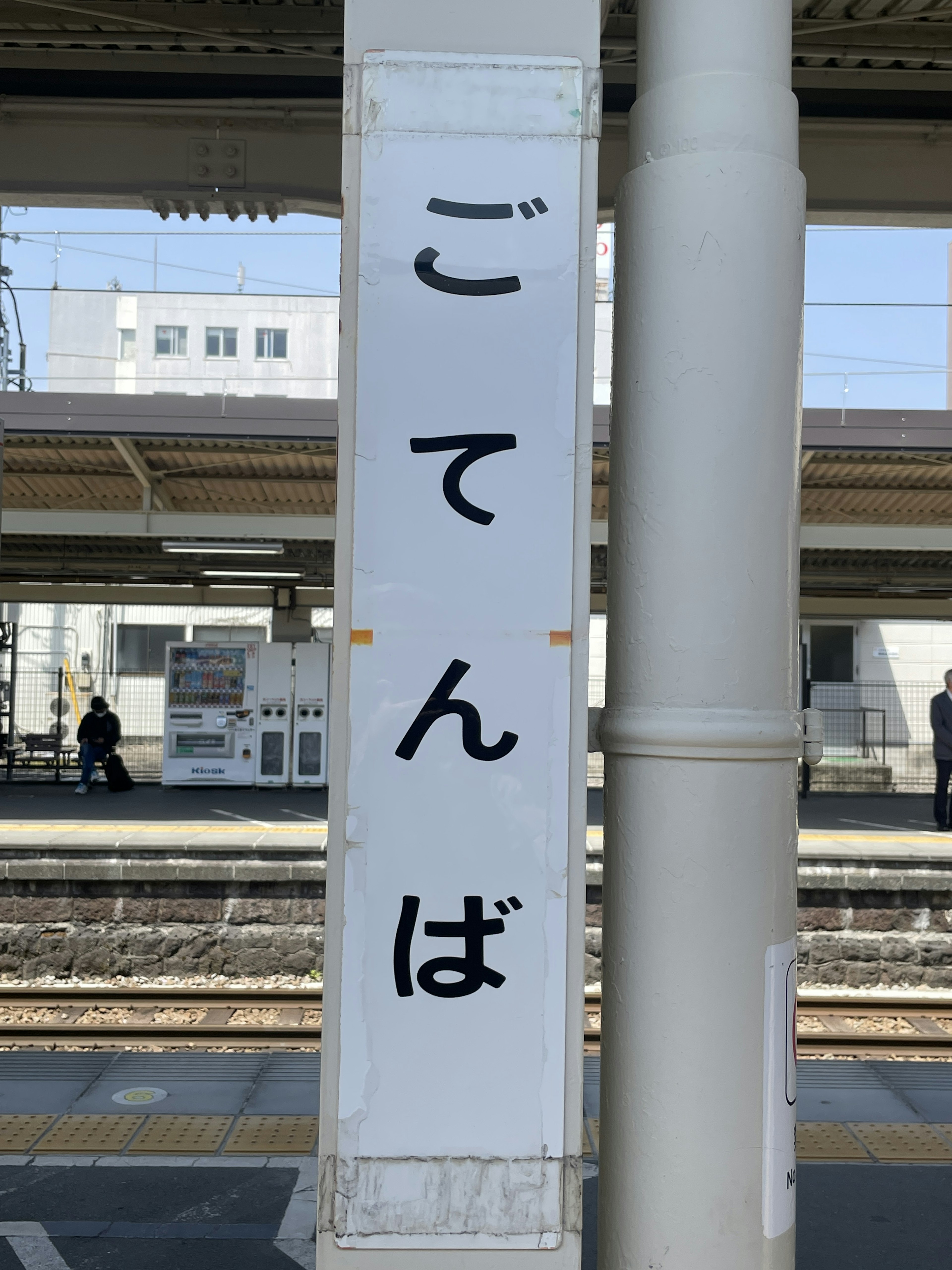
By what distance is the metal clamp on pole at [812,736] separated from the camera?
2.12 meters

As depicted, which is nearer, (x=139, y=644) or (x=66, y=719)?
(x=66, y=719)

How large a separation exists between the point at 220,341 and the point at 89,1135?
4288 cm

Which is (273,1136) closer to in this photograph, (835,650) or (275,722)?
(275,722)

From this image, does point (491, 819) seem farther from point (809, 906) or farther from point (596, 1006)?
point (809, 906)

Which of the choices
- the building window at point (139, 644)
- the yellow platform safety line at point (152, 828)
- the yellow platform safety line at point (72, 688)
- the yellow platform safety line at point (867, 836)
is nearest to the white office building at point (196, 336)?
the building window at point (139, 644)

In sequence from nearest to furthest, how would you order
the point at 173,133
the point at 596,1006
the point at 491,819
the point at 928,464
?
the point at 491,819 → the point at 173,133 → the point at 596,1006 → the point at 928,464

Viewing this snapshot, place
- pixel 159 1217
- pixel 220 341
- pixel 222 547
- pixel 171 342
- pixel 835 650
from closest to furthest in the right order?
Answer: pixel 159 1217 < pixel 222 547 < pixel 835 650 < pixel 171 342 < pixel 220 341

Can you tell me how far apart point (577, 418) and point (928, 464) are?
10.7 meters

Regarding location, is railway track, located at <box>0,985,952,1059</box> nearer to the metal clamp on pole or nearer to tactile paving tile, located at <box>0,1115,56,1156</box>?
tactile paving tile, located at <box>0,1115,56,1156</box>

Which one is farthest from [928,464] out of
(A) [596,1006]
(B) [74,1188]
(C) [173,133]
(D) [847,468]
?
(B) [74,1188]

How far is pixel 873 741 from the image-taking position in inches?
720

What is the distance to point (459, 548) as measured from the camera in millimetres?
1866

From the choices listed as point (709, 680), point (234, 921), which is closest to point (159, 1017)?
point (234, 921)

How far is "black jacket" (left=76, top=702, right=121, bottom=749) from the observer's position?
15.3 metres
